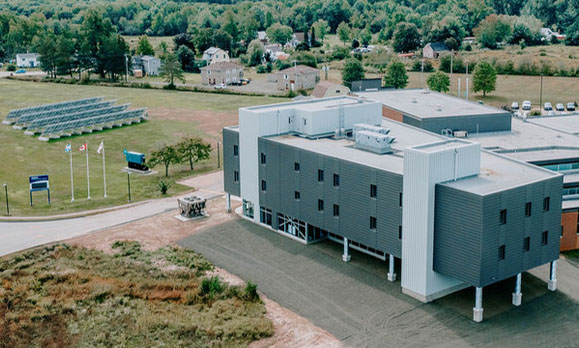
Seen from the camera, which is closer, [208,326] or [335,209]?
[208,326]

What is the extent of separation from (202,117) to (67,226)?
1832 inches

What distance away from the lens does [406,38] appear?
533 ft

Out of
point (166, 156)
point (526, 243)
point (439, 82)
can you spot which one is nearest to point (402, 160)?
point (526, 243)

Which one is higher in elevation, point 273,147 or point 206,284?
point 273,147

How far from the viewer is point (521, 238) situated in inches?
1469

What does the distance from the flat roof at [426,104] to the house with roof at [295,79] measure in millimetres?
45782

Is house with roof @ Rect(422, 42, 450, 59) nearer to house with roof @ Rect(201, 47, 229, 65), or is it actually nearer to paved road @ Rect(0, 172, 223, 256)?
house with roof @ Rect(201, 47, 229, 65)

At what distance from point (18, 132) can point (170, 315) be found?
5520cm

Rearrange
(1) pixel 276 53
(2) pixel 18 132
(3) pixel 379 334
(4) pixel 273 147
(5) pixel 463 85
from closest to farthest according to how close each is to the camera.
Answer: (3) pixel 379 334 < (4) pixel 273 147 < (2) pixel 18 132 < (5) pixel 463 85 < (1) pixel 276 53

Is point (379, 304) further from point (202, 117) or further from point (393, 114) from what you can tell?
point (202, 117)

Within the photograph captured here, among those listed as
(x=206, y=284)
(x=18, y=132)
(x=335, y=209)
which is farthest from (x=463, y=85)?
(x=206, y=284)

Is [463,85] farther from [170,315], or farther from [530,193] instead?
[170,315]

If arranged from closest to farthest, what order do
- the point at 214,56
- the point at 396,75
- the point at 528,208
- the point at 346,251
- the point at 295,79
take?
the point at 528,208 → the point at 346,251 → the point at 396,75 → the point at 295,79 → the point at 214,56

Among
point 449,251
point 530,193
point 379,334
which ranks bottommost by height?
point 379,334
